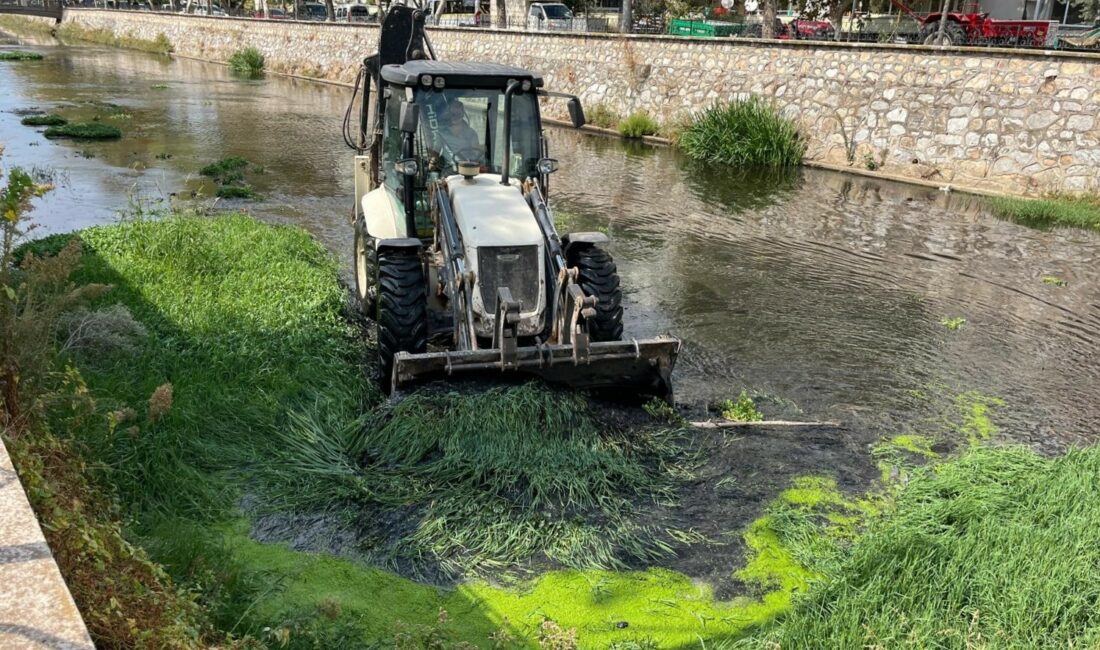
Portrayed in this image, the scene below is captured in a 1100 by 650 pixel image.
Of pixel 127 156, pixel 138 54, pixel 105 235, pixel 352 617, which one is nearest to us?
pixel 352 617

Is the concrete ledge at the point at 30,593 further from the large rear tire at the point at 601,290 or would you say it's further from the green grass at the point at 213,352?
the large rear tire at the point at 601,290

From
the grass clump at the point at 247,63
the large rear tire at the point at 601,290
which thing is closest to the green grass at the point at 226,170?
the large rear tire at the point at 601,290

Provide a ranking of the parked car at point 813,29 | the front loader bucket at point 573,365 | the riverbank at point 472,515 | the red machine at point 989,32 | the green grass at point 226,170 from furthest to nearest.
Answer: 1. the parked car at point 813,29
2. the red machine at point 989,32
3. the green grass at point 226,170
4. the front loader bucket at point 573,365
5. the riverbank at point 472,515

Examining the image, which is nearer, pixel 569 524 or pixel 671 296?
pixel 569 524

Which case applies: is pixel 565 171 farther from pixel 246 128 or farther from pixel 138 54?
pixel 138 54

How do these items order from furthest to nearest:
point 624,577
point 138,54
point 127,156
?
point 138,54, point 127,156, point 624,577

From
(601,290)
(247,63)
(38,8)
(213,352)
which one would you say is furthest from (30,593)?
(38,8)

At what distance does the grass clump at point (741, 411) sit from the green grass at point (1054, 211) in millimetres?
9281

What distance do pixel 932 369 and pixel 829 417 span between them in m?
1.71

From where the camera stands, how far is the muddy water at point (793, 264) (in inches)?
298

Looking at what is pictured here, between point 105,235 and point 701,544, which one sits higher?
point 105,235

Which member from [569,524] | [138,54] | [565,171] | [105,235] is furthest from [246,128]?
[138,54]

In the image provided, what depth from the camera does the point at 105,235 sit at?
9.17 m

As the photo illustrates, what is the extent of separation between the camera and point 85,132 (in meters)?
18.0
